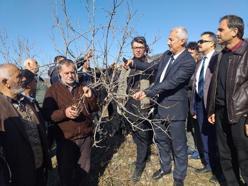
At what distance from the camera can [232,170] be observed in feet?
15.7

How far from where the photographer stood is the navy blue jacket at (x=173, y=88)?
4.93 m

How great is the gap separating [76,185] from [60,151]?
53 centimetres

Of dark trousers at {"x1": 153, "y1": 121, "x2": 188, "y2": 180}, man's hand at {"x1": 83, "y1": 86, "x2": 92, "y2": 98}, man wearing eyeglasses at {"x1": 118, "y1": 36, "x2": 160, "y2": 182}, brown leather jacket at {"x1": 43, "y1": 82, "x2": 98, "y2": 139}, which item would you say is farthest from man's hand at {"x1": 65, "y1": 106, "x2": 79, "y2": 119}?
dark trousers at {"x1": 153, "y1": 121, "x2": 188, "y2": 180}

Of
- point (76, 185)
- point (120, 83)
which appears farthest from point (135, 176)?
point (120, 83)

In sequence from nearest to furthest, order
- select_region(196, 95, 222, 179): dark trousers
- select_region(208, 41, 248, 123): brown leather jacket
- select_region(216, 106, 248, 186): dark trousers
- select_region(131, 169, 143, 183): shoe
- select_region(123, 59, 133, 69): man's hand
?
select_region(208, 41, 248, 123): brown leather jacket < select_region(216, 106, 248, 186): dark trousers < select_region(123, 59, 133, 69): man's hand < select_region(131, 169, 143, 183): shoe < select_region(196, 95, 222, 179): dark trousers

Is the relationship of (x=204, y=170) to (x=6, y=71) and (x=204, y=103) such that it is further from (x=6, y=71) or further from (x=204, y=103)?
(x=6, y=71)

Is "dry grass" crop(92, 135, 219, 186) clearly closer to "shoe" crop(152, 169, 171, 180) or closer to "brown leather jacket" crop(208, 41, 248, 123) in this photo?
"shoe" crop(152, 169, 171, 180)

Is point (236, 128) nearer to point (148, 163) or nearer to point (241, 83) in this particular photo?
point (241, 83)

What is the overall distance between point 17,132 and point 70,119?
1.16 meters

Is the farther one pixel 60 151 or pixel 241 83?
pixel 60 151

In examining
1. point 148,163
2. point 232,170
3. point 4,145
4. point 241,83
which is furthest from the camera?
point 148,163

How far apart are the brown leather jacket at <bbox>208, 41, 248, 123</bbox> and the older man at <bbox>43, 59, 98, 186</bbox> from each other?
5.78 feet

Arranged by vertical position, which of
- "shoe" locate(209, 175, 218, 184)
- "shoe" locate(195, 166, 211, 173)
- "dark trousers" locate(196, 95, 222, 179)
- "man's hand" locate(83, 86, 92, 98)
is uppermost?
"man's hand" locate(83, 86, 92, 98)

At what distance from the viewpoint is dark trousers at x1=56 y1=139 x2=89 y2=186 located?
481 centimetres
